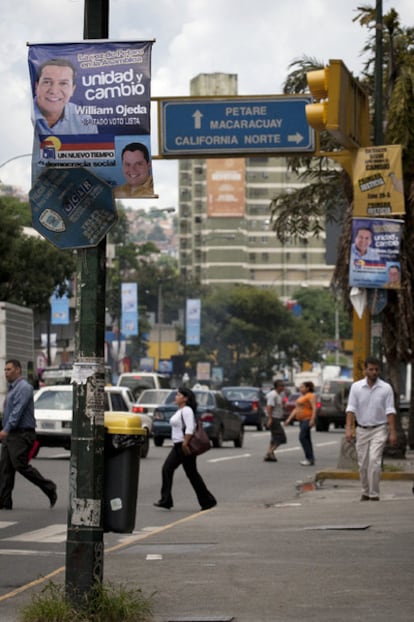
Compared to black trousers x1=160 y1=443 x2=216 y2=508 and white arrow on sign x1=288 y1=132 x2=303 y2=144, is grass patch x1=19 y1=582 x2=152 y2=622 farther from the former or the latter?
white arrow on sign x1=288 y1=132 x2=303 y2=144

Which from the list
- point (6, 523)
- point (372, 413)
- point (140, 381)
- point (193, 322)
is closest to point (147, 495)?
point (372, 413)

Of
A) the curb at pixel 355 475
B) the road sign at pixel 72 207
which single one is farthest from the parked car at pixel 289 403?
the road sign at pixel 72 207

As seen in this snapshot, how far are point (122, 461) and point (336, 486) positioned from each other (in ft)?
48.1

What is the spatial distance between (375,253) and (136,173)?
15210 mm

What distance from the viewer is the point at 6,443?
18.6m

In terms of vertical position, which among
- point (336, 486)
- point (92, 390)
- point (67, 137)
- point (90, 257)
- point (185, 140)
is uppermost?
point (185, 140)

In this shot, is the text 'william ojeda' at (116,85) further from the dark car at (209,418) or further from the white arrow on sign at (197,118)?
the dark car at (209,418)

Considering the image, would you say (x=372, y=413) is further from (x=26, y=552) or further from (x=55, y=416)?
(x=55, y=416)

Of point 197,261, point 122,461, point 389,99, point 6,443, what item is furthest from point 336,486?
point 197,261

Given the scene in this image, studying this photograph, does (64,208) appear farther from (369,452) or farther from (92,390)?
(369,452)

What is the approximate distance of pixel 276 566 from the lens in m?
11.7

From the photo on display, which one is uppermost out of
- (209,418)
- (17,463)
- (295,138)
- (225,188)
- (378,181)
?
(225,188)

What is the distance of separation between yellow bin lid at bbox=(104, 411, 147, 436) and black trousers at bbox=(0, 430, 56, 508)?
9.11m

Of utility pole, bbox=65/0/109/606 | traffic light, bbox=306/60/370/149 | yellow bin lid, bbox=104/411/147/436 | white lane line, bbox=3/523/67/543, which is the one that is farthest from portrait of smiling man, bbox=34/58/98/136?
traffic light, bbox=306/60/370/149
